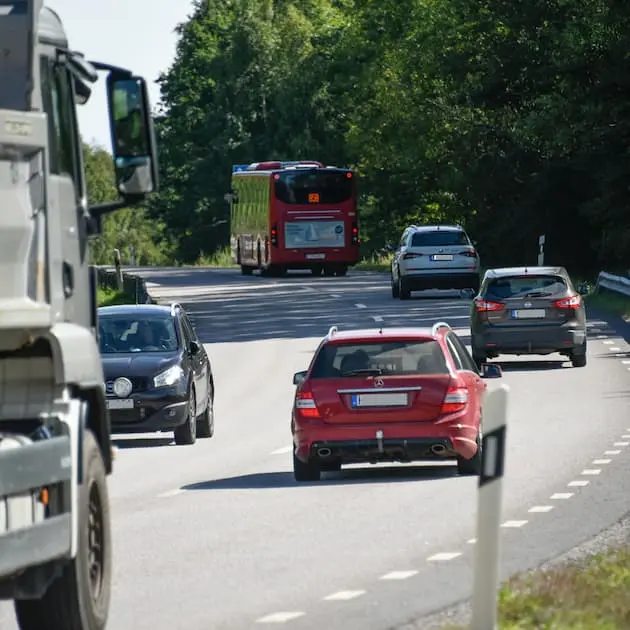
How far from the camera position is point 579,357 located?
3706 centimetres

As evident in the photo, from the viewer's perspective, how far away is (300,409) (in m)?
21.3

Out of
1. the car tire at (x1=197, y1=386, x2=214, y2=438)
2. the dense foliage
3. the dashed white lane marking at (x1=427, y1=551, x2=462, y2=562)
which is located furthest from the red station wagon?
the dense foliage

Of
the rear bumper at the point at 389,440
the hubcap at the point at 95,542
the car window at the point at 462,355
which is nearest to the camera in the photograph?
the hubcap at the point at 95,542

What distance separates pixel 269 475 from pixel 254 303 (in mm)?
38339

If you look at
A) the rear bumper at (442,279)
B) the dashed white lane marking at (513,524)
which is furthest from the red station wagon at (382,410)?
the rear bumper at (442,279)

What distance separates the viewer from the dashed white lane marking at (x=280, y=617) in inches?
460

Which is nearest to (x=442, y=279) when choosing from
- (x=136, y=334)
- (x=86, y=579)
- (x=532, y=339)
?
(x=532, y=339)

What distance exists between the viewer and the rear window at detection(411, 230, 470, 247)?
183ft

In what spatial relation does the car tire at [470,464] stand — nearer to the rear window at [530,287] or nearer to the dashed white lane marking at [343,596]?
the dashed white lane marking at [343,596]

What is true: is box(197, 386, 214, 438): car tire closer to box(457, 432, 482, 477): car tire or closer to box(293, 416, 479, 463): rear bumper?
box(457, 432, 482, 477): car tire

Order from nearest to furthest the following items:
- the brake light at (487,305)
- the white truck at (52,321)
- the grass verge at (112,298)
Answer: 1. the white truck at (52,321)
2. the brake light at (487,305)
3. the grass verge at (112,298)

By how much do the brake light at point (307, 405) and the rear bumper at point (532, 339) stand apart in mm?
15644

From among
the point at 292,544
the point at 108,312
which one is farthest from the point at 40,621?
the point at 108,312

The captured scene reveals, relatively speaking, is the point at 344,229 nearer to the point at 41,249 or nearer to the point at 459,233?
the point at 459,233
